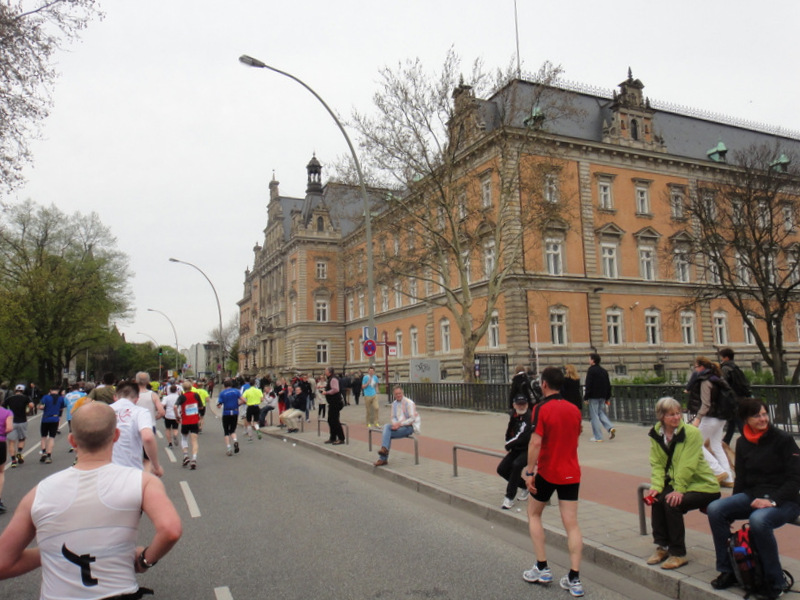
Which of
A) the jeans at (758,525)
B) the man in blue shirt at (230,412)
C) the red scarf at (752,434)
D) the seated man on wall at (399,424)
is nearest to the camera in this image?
the jeans at (758,525)

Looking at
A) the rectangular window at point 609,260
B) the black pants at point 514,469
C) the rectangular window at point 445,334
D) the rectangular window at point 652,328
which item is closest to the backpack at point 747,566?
the black pants at point 514,469

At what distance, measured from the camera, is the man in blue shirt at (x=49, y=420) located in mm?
14734

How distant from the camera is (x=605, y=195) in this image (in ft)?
138

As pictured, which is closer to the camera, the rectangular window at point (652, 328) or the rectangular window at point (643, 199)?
the rectangular window at point (652, 328)

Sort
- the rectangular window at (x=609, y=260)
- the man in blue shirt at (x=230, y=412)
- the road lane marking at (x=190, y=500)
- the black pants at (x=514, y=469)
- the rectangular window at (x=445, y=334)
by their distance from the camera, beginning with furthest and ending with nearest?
the rectangular window at (x=445, y=334) < the rectangular window at (x=609, y=260) < the man in blue shirt at (x=230, y=412) < the road lane marking at (x=190, y=500) < the black pants at (x=514, y=469)

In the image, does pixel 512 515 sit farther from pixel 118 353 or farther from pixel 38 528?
pixel 118 353

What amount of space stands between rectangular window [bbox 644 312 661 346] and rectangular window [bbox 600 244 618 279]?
11.8 ft

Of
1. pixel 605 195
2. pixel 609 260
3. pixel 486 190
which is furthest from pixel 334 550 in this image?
pixel 605 195

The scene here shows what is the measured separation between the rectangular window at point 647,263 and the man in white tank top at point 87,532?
43513mm

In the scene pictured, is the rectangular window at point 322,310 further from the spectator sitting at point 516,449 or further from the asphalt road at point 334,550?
the spectator sitting at point 516,449

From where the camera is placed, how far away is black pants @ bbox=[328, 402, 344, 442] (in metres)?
16.0

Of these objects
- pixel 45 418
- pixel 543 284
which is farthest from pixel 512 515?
pixel 543 284

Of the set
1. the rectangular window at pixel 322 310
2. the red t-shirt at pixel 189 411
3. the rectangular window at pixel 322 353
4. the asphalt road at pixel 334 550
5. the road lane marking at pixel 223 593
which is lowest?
the asphalt road at pixel 334 550

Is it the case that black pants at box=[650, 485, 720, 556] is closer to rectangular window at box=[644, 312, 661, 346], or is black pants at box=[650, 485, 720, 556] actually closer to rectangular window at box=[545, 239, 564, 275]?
rectangular window at box=[545, 239, 564, 275]
